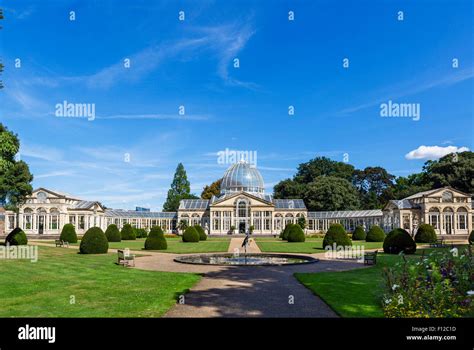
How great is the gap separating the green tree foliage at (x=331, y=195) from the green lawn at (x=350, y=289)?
60.7 meters

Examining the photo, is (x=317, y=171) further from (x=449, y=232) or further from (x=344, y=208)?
(x=449, y=232)

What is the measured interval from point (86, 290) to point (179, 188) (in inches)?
3177

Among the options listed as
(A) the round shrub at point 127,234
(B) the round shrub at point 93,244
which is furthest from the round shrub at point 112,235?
(B) the round shrub at point 93,244

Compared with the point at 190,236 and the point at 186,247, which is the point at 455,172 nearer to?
the point at 190,236

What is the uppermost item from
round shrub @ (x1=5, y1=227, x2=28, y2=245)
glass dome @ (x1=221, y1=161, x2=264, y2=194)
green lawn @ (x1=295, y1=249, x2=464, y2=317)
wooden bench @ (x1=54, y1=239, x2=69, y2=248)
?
glass dome @ (x1=221, y1=161, x2=264, y2=194)

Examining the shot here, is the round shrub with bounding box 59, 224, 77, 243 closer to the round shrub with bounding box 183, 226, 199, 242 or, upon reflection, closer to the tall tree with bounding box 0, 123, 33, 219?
the tall tree with bounding box 0, 123, 33, 219

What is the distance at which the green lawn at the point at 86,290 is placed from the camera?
1098 centimetres

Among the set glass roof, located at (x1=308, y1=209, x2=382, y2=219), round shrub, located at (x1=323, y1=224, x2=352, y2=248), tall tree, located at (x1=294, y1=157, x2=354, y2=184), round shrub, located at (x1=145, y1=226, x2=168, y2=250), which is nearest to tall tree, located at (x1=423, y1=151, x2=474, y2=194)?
glass roof, located at (x1=308, y1=209, x2=382, y2=219)

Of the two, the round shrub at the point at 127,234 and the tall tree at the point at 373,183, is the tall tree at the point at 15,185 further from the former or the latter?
the tall tree at the point at 373,183

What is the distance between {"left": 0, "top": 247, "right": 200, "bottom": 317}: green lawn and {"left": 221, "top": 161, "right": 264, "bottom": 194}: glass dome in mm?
63192

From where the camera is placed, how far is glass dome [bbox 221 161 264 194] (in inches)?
3317
